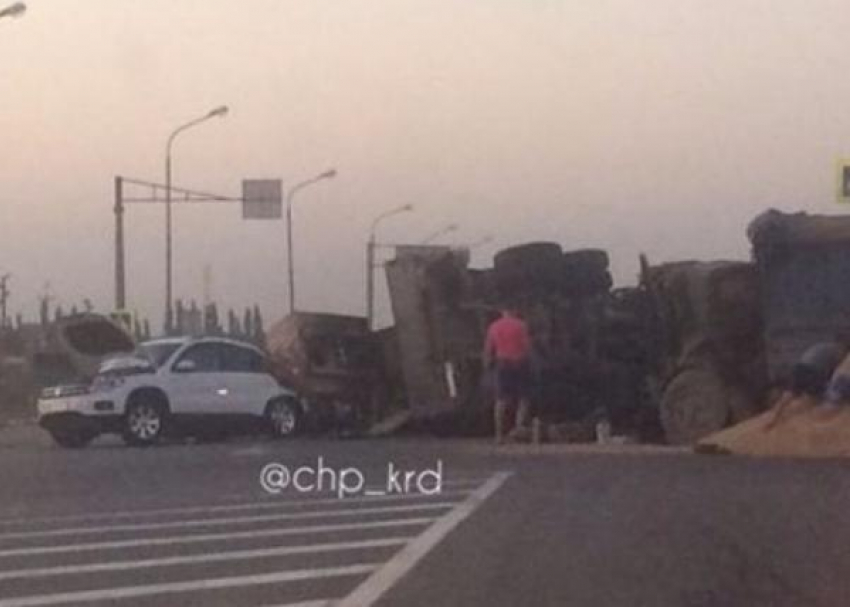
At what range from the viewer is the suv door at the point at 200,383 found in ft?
131

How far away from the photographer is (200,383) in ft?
133

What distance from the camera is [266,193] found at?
230 feet

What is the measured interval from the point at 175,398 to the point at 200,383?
2.18ft

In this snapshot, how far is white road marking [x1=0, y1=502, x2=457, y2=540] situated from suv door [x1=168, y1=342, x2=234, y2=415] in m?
16.5

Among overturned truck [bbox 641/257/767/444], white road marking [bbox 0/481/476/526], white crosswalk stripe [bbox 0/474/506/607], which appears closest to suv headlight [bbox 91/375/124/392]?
overturned truck [bbox 641/257/767/444]

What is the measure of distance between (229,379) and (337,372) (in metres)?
1.80

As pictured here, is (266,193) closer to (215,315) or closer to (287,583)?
(215,315)

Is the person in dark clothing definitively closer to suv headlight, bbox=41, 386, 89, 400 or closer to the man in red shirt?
the man in red shirt

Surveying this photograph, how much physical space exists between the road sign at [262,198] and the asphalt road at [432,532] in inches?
1505

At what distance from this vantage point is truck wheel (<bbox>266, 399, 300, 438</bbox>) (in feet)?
136

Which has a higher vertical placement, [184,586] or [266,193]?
[266,193]

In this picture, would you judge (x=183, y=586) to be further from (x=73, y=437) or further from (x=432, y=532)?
(x=73, y=437)

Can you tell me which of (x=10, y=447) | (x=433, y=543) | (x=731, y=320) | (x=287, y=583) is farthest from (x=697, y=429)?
(x=287, y=583)

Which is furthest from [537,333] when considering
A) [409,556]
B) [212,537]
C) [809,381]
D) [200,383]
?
[409,556]
